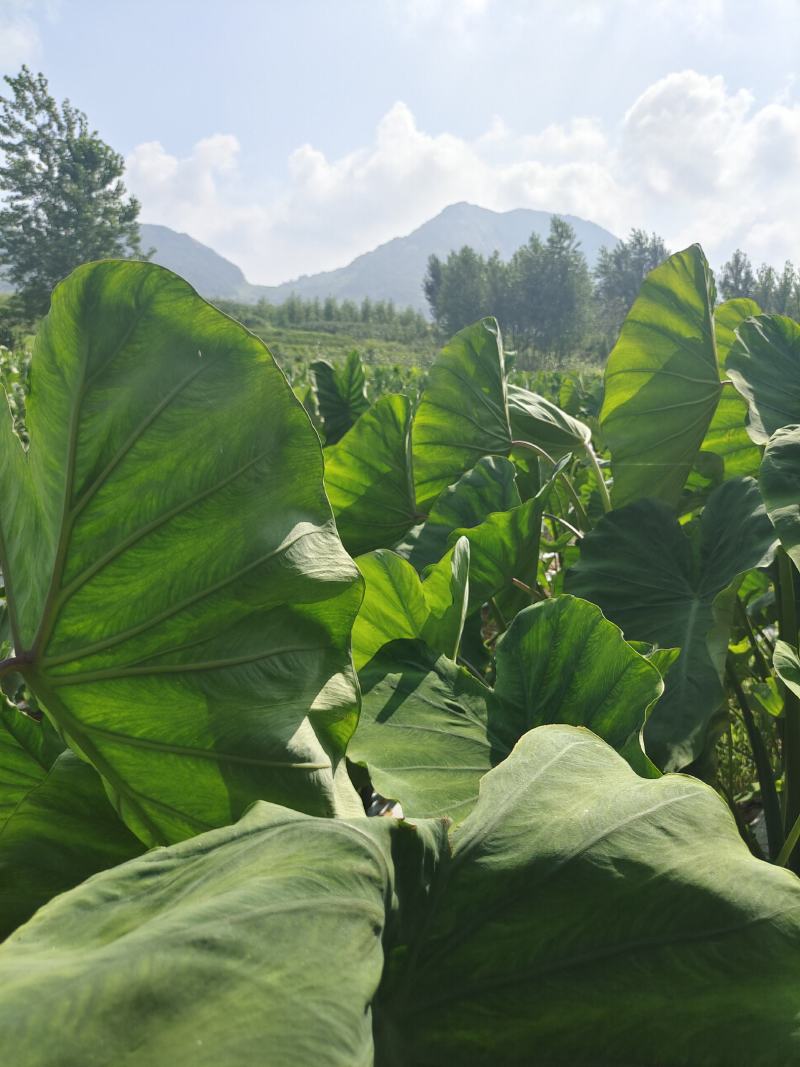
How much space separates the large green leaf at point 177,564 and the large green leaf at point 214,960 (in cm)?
15

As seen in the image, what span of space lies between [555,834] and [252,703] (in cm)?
19

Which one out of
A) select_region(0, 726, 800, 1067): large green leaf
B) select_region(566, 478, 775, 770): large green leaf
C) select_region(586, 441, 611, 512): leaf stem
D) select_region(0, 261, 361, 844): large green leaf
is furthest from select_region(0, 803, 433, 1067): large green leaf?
select_region(586, 441, 611, 512): leaf stem

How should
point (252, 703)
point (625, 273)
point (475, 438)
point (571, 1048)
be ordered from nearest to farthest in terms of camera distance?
point (571, 1048), point (252, 703), point (475, 438), point (625, 273)

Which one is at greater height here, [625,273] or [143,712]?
[625,273]

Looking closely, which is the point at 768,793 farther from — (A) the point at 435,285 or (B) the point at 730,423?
(A) the point at 435,285

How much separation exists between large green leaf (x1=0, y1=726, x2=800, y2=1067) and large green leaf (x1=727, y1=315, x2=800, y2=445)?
61 cm

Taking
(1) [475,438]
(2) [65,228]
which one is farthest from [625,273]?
(1) [475,438]

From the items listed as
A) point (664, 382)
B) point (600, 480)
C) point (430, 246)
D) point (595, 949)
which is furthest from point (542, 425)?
point (430, 246)

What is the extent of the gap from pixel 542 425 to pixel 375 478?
363 mm

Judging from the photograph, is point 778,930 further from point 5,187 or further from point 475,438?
point 5,187

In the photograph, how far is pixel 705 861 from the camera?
300 millimetres

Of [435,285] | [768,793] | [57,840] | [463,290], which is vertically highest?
[435,285]

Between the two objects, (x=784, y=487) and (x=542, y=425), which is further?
(x=542, y=425)

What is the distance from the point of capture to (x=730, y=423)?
1.29 m
